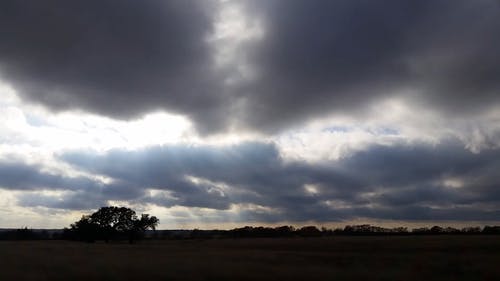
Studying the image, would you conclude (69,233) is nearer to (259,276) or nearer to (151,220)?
(151,220)

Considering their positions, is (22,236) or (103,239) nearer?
(103,239)

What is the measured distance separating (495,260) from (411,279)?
18.8m

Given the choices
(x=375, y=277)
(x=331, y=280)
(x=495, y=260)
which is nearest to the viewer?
(x=331, y=280)

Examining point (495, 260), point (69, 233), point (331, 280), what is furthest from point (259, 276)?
point (69, 233)

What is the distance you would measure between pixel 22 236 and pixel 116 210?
218ft

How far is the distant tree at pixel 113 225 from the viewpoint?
134 metres

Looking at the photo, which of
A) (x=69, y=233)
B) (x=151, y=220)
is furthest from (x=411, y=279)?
(x=69, y=233)

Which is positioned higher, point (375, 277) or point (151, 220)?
point (151, 220)

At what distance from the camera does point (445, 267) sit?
4275 cm

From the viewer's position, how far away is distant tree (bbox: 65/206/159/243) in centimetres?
13450

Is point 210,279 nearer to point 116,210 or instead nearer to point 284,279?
point 284,279

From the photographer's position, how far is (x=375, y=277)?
3444 cm

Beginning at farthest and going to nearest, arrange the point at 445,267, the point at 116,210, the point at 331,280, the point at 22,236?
the point at 22,236 → the point at 116,210 → the point at 445,267 → the point at 331,280

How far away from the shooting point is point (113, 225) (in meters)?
136
